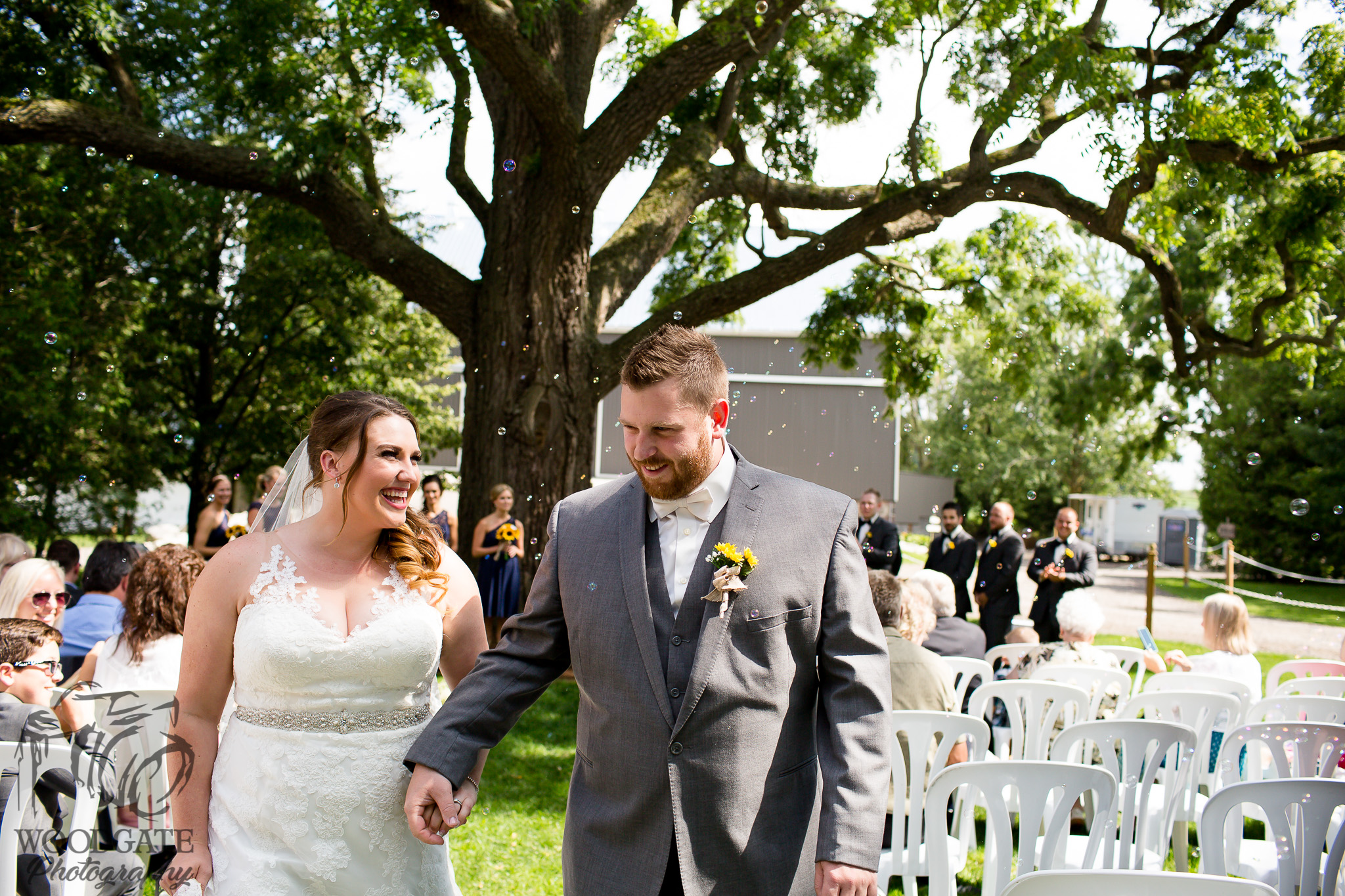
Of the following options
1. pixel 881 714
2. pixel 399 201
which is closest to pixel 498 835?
pixel 881 714

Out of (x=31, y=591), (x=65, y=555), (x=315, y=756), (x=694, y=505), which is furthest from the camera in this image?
(x=65, y=555)

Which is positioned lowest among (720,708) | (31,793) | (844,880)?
(31,793)

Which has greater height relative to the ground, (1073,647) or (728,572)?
(728,572)

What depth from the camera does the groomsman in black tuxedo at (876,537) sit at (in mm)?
9672

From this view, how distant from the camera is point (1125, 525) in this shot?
33156 millimetres

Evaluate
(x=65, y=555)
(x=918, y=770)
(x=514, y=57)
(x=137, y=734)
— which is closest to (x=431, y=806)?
(x=137, y=734)

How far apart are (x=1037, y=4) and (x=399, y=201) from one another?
40.7ft

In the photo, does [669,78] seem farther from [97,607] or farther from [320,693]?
[320,693]

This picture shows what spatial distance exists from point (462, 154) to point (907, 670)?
8.09 meters

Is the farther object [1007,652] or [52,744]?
[1007,652]

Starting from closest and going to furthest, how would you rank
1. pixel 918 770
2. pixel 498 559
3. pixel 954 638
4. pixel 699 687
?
1. pixel 699 687
2. pixel 918 770
3. pixel 954 638
4. pixel 498 559

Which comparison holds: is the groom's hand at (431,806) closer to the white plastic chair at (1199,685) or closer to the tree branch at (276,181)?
the white plastic chair at (1199,685)

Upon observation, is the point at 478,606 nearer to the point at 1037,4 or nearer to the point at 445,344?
the point at 1037,4

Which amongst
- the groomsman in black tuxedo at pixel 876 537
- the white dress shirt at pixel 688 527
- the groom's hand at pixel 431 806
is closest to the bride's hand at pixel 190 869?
the groom's hand at pixel 431 806
